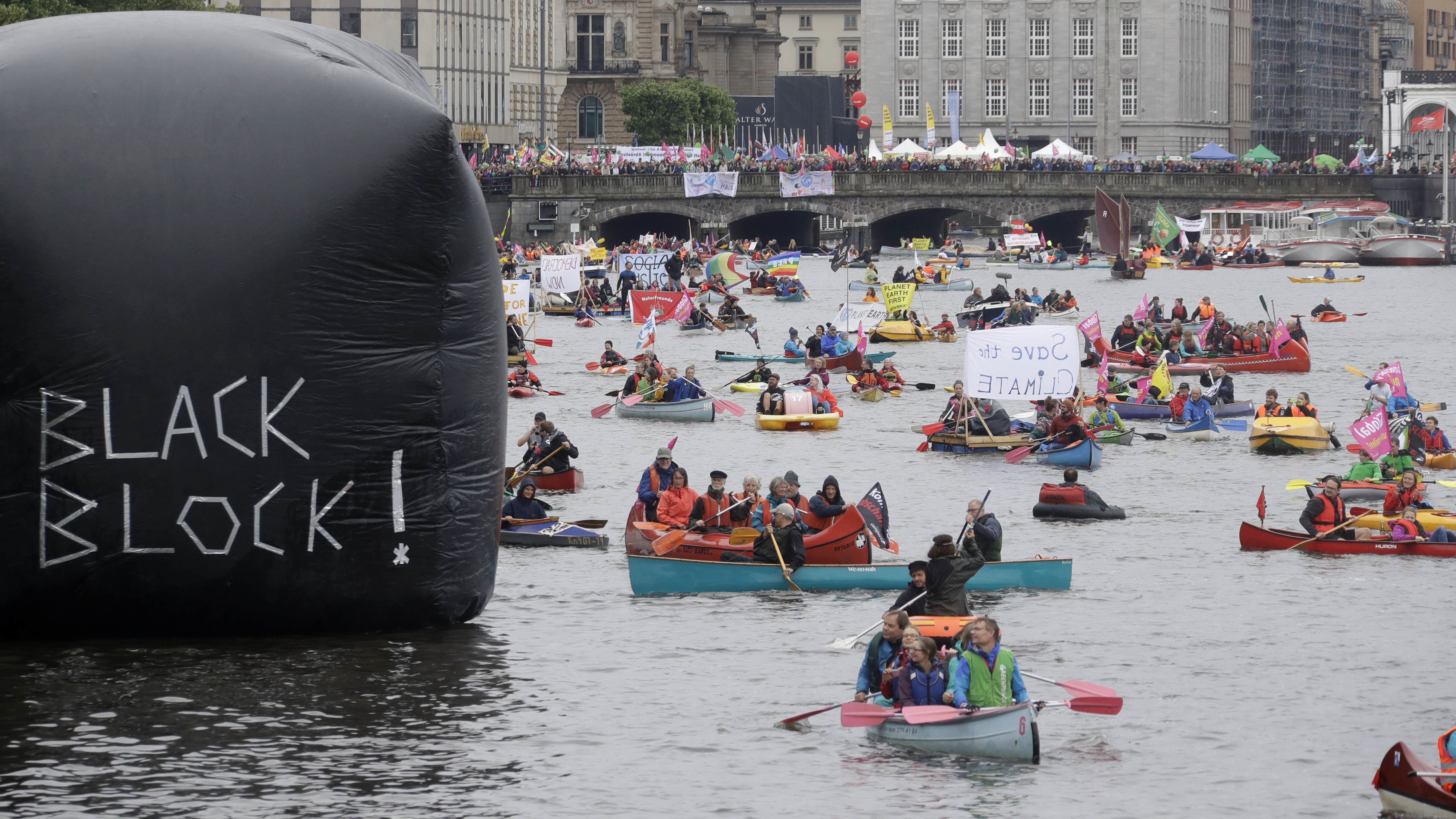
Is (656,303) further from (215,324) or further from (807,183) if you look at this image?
(807,183)

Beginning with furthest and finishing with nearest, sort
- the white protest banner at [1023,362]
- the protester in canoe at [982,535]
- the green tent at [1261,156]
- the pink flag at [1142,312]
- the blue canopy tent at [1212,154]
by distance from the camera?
the blue canopy tent at [1212,154], the green tent at [1261,156], the pink flag at [1142,312], the white protest banner at [1023,362], the protester in canoe at [982,535]

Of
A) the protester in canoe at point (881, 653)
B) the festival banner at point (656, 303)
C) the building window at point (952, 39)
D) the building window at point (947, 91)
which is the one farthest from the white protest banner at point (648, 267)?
the building window at point (952, 39)

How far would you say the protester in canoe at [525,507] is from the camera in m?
37.9

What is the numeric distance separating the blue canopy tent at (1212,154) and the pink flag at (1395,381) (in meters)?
95.1

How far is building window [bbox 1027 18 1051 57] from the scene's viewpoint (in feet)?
574

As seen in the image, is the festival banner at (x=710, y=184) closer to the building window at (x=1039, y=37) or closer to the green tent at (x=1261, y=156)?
the green tent at (x=1261, y=156)

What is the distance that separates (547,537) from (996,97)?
14471 cm

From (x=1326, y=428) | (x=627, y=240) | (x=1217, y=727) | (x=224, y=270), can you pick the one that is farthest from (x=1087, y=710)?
(x=627, y=240)

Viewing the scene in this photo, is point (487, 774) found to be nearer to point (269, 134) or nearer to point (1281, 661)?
point (269, 134)

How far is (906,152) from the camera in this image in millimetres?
141500

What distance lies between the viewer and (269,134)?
25.0 m

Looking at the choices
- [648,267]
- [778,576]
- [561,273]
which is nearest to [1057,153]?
[648,267]

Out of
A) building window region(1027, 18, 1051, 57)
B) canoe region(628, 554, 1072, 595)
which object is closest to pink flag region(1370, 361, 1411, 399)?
canoe region(628, 554, 1072, 595)

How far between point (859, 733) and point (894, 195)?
4302 inches
